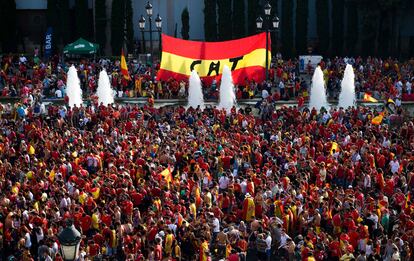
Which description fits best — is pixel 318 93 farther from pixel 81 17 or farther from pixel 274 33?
pixel 81 17

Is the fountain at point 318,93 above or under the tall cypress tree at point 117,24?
under

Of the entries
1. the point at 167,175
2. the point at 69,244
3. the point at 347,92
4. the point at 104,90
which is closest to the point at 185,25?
the point at 104,90

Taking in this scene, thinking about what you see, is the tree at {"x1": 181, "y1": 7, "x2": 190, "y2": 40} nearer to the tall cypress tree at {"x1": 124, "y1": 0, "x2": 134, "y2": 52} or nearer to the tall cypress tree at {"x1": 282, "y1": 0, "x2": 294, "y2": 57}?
the tall cypress tree at {"x1": 124, "y1": 0, "x2": 134, "y2": 52}

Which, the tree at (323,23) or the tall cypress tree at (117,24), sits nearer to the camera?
the tree at (323,23)

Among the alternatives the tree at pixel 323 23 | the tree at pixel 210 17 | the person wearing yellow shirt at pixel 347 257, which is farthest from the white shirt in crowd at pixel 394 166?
the tree at pixel 210 17

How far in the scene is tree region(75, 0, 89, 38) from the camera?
193 ft

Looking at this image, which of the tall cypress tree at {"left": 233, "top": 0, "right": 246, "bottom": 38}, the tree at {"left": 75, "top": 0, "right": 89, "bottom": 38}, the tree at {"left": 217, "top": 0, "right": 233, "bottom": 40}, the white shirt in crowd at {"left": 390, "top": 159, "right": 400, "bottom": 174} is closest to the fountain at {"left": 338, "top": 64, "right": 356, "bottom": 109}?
the white shirt in crowd at {"left": 390, "top": 159, "right": 400, "bottom": 174}

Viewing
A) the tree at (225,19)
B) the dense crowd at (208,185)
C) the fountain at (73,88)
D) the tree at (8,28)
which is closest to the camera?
the dense crowd at (208,185)

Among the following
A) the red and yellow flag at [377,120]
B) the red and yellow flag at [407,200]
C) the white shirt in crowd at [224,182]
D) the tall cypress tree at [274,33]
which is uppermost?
the tall cypress tree at [274,33]

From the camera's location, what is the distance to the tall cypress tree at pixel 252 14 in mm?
58281

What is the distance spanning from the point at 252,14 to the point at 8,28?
17.2 meters

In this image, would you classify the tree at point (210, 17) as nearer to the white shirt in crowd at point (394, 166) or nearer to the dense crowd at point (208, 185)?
the dense crowd at point (208, 185)

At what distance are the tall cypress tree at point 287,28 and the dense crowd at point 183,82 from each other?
841 cm

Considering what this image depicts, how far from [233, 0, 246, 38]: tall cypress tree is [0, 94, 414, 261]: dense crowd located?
25.3m
